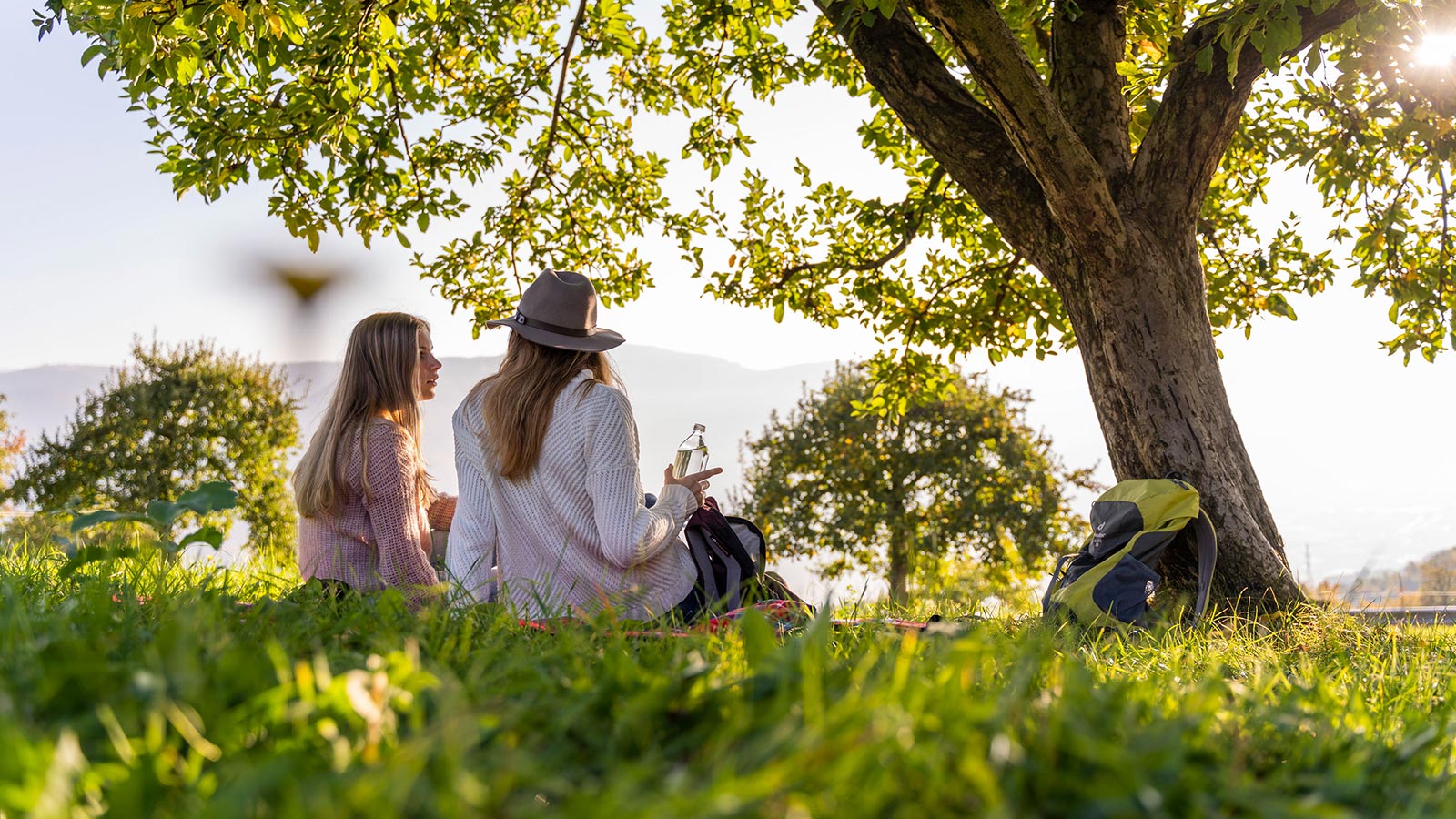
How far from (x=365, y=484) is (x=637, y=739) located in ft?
10.6

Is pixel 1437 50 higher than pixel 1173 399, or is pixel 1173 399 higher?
pixel 1437 50

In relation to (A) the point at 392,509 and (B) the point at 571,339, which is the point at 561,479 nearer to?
(B) the point at 571,339

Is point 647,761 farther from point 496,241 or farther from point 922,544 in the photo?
point 922,544

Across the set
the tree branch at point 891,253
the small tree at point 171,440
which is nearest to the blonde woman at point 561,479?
the tree branch at point 891,253

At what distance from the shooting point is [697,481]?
13.2ft

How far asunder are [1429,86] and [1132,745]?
719cm

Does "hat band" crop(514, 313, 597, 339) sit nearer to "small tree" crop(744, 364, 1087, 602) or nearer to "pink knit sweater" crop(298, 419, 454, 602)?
"pink knit sweater" crop(298, 419, 454, 602)

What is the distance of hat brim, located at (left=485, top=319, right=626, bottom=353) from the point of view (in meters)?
3.98

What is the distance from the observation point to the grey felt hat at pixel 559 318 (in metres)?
4.00

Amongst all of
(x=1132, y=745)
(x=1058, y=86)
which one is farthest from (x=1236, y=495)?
(x=1132, y=745)

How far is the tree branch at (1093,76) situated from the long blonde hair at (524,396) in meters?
3.54

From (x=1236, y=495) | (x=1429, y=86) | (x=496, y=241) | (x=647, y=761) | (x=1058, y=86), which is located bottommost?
(x=647, y=761)

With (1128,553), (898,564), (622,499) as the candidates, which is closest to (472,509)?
(622,499)

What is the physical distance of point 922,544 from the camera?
18.9m
